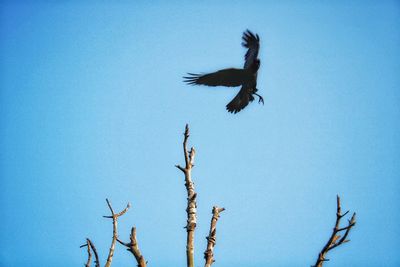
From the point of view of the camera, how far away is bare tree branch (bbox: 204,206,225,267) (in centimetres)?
463

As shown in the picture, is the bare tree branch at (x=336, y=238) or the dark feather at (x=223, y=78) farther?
the dark feather at (x=223, y=78)

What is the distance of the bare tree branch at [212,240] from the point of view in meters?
4.63

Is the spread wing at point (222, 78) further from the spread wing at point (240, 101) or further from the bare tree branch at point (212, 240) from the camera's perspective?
the bare tree branch at point (212, 240)

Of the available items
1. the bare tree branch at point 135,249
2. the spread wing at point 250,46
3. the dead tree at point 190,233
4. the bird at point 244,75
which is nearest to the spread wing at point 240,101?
the bird at point 244,75

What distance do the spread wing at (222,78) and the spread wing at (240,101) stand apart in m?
0.45

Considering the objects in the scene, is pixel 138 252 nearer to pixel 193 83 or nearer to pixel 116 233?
pixel 116 233

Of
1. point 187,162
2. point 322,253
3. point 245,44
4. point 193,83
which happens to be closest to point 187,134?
point 187,162

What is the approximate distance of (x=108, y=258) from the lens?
502 centimetres

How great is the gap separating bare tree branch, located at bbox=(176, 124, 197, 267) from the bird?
3.94 meters

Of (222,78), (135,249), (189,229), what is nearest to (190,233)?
(189,229)

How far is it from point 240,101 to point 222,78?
0.99m

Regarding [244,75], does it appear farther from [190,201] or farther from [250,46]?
[190,201]

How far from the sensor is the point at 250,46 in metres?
9.46

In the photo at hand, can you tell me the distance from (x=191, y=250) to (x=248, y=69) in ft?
17.7
